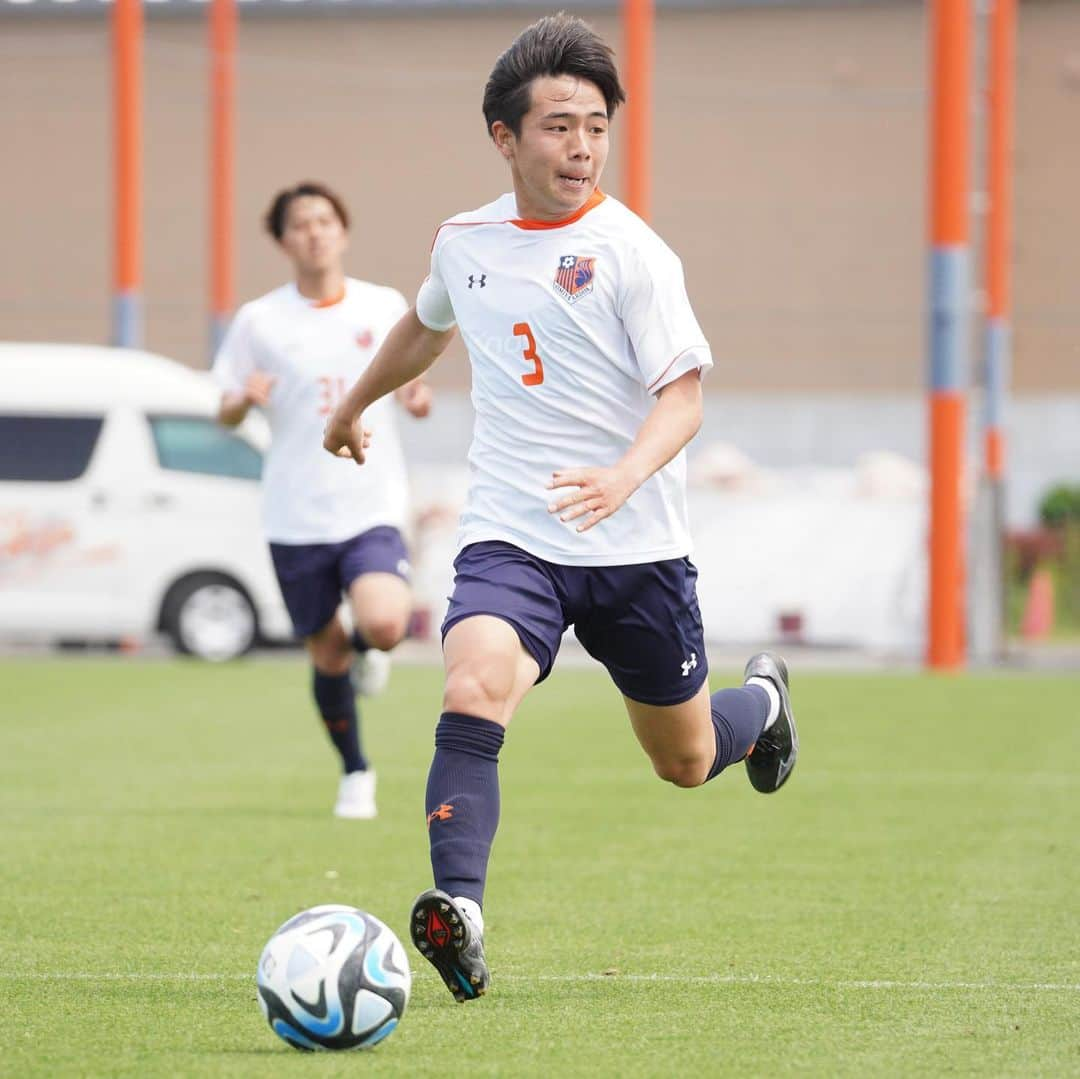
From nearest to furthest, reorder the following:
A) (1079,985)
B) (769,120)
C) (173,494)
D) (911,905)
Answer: (1079,985) < (911,905) < (173,494) < (769,120)

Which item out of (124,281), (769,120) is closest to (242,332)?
(124,281)

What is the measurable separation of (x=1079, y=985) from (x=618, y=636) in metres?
1.37

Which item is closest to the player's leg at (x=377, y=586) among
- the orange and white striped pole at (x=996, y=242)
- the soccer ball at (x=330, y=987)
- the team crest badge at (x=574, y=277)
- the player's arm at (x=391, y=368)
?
the player's arm at (x=391, y=368)

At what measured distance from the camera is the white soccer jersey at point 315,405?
8586mm

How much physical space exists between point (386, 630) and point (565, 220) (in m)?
3.11

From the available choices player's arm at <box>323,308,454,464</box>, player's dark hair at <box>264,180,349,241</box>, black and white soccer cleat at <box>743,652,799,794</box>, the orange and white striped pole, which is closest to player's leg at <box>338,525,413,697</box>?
player's dark hair at <box>264,180,349,241</box>

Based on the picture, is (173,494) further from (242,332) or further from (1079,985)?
(1079,985)

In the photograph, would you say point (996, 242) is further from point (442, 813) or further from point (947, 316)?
point (442, 813)

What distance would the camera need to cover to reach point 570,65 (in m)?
5.28

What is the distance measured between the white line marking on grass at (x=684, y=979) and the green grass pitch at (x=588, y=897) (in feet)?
0.04

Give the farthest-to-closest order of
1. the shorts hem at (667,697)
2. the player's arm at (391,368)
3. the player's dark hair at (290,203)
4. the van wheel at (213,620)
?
the van wheel at (213,620) < the player's dark hair at (290,203) < the player's arm at (391,368) < the shorts hem at (667,697)

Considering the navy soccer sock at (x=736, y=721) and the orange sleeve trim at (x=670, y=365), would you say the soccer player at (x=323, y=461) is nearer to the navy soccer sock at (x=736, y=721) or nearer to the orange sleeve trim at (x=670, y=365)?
the navy soccer sock at (x=736, y=721)

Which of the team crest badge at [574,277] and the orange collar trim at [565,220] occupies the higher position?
the orange collar trim at [565,220]

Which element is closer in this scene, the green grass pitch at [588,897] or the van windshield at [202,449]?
the green grass pitch at [588,897]
